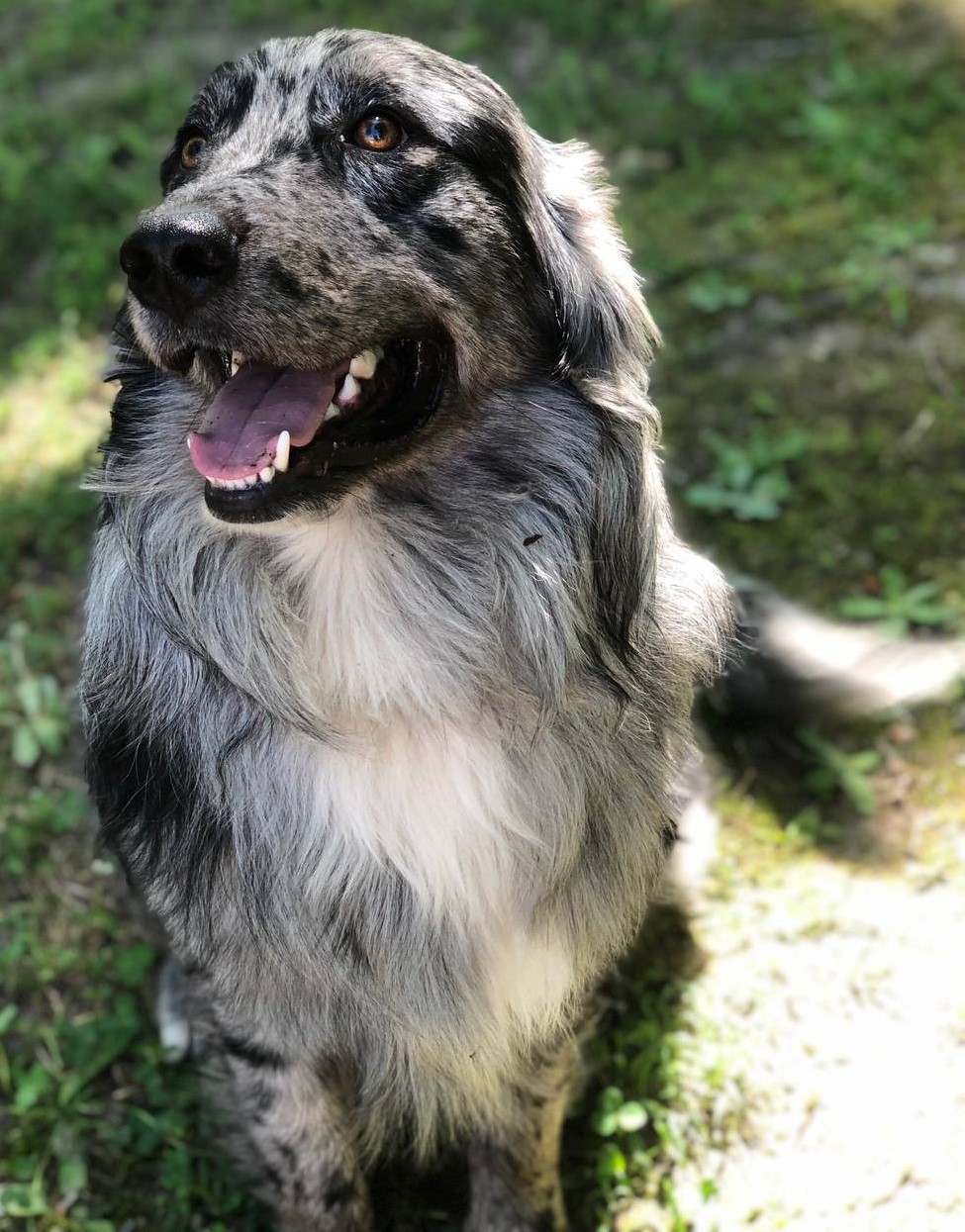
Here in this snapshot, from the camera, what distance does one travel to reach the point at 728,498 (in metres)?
4.20

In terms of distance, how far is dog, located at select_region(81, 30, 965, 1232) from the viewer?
222cm

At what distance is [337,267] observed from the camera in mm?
2143

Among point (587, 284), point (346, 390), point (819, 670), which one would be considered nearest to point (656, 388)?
point (819, 670)

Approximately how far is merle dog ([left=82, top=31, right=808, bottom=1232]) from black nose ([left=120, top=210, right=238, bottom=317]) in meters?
0.07

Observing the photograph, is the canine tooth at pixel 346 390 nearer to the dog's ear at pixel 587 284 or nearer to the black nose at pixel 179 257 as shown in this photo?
the black nose at pixel 179 257

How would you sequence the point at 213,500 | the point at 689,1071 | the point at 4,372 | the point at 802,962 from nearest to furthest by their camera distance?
the point at 213,500 < the point at 689,1071 < the point at 802,962 < the point at 4,372

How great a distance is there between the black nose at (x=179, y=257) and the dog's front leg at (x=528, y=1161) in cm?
165

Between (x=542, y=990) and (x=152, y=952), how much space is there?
4.44 feet

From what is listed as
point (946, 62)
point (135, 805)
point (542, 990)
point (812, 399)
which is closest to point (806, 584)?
point (812, 399)

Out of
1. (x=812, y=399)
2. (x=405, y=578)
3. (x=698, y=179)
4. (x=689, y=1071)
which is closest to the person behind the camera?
(x=405, y=578)

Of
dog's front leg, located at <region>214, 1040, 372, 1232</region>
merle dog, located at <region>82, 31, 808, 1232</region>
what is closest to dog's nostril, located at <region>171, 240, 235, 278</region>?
merle dog, located at <region>82, 31, 808, 1232</region>

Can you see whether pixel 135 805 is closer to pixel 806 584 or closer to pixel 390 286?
pixel 390 286

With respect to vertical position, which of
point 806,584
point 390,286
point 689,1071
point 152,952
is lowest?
point 152,952

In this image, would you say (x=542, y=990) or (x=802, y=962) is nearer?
(x=542, y=990)
